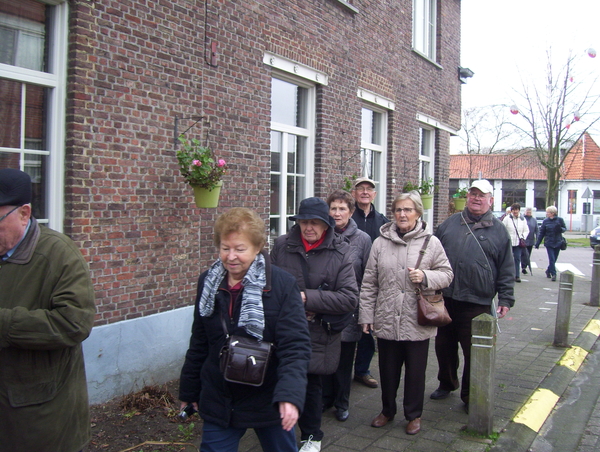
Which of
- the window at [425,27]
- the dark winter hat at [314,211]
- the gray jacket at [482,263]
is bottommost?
the gray jacket at [482,263]

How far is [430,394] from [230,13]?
466 centimetres

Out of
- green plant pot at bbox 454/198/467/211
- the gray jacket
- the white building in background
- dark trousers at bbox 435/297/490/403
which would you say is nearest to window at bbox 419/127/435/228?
green plant pot at bbox 454/198/467/211

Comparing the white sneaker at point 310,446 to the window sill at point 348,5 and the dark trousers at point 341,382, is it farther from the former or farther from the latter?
the window sill at point 348,5

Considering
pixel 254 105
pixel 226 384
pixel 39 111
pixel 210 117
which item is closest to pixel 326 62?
pixel 254 105

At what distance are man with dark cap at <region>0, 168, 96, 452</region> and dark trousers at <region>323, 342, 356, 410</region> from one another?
263 cm

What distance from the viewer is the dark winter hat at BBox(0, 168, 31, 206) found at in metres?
2.65

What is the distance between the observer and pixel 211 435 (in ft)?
9.76

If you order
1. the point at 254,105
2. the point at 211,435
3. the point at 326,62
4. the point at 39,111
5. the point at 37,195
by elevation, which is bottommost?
the point at 211,435

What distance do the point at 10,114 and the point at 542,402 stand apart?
537 cm

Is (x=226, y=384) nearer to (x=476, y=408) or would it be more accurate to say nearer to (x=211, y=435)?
(x=211, y=435)

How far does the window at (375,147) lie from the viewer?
34.4 feet

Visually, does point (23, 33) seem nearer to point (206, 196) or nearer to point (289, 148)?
point (206, 196)

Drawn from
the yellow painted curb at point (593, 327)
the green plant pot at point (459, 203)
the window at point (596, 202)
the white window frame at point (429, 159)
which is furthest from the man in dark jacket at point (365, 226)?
the window at point (596, 202)

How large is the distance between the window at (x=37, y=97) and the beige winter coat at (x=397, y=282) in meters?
2.70
